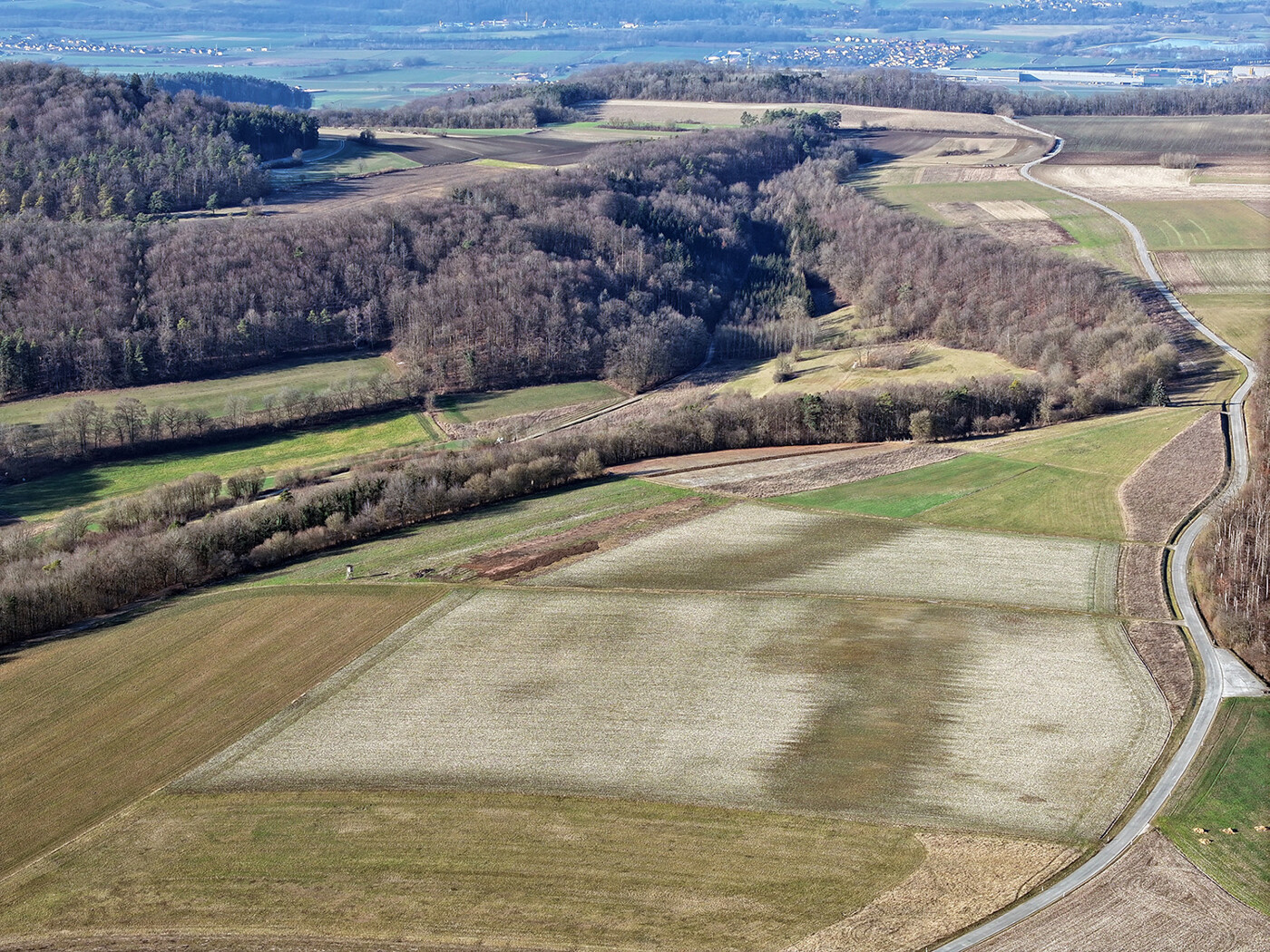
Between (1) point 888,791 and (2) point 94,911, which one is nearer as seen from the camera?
(2) point 94,911

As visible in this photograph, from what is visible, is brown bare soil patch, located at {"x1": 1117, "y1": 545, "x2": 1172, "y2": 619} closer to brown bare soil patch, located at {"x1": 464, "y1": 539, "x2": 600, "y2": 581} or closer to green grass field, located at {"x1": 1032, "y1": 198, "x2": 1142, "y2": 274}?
brown bare soil patch, located at {"x1": 464, "y1": 539, "x2": 600, "y2": 581}

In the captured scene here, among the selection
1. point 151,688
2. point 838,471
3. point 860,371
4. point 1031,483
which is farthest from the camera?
point 860,371

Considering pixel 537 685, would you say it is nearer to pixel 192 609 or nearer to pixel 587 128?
pixel 192 609

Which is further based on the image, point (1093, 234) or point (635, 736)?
point (1093, 234)

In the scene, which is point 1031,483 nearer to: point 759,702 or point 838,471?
point 838,471

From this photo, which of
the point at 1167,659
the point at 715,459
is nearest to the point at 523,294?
the point at 715,459

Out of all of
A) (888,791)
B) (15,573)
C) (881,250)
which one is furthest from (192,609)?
(881,250)
